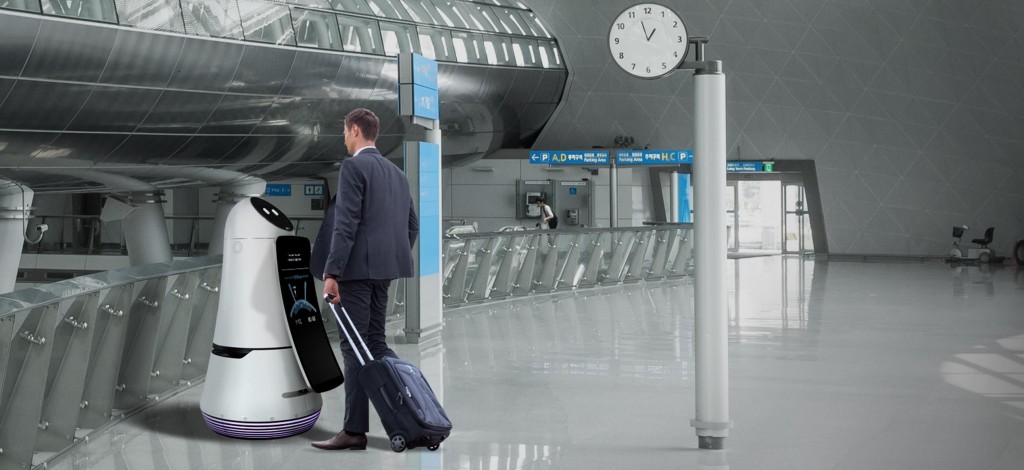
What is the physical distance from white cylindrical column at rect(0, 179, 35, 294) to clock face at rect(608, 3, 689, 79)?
16435 millimetres

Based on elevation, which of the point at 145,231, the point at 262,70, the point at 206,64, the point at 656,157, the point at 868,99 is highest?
the point at 868,99

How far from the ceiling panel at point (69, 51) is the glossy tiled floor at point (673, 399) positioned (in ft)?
27.2

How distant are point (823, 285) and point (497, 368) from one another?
488 inches

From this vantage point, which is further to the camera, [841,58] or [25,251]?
[841,58]

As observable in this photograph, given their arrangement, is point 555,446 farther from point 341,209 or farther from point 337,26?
point 337,26

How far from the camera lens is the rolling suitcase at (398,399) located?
5898mm

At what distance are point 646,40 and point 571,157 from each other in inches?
1064

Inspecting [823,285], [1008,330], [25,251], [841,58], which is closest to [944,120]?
[841,58]

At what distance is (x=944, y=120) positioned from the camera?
3250cm

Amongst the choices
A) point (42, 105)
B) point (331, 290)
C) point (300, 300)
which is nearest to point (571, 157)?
point (42, 105)

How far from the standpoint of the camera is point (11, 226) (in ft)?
66.9

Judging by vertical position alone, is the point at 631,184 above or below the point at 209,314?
above

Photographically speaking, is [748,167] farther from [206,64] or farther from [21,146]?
[21,146]

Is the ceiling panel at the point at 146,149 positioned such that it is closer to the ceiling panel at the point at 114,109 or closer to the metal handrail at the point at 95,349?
the ceiling panel at the point at 114,109
